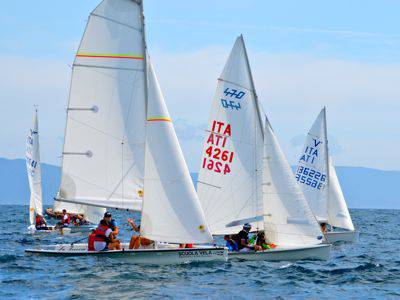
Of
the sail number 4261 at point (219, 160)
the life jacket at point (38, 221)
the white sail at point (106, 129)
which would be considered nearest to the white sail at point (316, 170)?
the life jacket at point (38, 221)

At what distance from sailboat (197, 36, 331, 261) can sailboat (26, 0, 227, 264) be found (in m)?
3.74

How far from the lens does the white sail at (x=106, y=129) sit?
82.2ft

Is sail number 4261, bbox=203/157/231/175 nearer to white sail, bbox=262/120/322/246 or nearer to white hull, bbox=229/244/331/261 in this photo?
white sail, bbox=262/120/322/246

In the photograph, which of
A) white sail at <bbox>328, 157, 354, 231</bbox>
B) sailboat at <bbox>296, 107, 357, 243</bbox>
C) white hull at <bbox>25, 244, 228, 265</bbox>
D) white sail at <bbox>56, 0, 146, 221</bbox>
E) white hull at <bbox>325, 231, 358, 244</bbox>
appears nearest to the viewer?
white hull at <bbox>25, 244, 228, 265</bbox>

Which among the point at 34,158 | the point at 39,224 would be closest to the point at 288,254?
the point at 39,224

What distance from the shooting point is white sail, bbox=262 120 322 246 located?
28.3 m

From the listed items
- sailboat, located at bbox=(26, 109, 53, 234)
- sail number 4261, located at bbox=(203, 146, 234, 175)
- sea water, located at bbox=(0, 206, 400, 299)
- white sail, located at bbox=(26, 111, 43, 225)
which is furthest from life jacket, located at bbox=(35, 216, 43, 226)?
sail number 4261, located at bbox=(203, 146, 234, 175)

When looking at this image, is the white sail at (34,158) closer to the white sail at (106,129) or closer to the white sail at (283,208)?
the white sail at (283,208)

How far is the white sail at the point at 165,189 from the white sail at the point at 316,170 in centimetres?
1922

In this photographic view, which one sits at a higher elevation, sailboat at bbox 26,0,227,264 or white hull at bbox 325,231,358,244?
sailboat at bbox 26,0,227,264

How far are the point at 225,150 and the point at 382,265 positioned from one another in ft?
21.6

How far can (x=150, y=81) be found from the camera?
25.3 metres

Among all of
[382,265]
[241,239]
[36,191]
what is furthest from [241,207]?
[36,191]

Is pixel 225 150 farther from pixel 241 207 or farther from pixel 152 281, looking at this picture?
pixel 152 281
